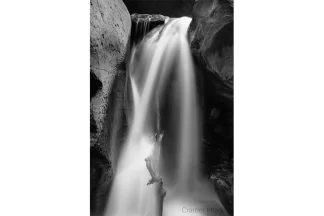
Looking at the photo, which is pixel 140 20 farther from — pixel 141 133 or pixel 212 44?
pixel 141 133

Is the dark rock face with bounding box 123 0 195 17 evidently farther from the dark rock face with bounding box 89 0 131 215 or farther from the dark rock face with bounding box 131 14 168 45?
the dark rock face with bounding box 89 0 131 215

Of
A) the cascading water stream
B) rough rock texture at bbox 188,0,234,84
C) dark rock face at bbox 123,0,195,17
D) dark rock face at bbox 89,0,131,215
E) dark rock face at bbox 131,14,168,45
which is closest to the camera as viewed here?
dark rock face at bbox 89,0,131,215

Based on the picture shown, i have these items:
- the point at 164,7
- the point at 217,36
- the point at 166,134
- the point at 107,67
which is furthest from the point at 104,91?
the point at 164,7

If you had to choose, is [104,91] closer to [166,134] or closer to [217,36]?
[166,134]

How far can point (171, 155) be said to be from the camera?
354 cm

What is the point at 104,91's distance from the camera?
2291 millimetres

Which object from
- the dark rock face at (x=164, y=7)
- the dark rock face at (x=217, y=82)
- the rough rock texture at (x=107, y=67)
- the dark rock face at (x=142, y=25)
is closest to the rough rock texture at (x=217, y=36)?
the dark rock face at (x=217, y=82)

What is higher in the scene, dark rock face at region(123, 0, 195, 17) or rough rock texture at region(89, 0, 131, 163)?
dark rock face at region(123, 0, 195, 17)

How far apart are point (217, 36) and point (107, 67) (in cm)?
192

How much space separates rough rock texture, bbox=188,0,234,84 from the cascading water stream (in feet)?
2.26

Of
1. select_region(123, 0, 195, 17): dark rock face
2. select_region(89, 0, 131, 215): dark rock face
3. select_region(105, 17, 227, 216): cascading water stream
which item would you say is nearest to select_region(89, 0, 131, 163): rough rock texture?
select_region(89, 0, 131, 215): dark rock face

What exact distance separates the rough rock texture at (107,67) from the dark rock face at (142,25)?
1.72 metres

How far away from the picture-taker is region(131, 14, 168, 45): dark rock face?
4859 mm
